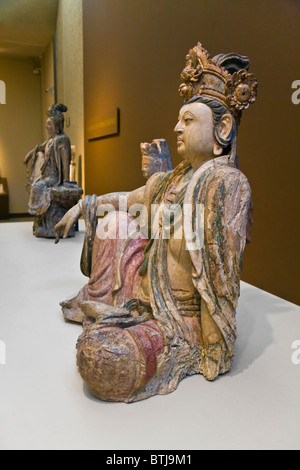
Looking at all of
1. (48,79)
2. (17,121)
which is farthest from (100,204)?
(17,121)

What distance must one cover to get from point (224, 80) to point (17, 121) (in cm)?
804

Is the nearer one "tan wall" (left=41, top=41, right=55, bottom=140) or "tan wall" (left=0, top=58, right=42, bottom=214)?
"tan wall" (left=41, top=41, right=55, bottom=140)

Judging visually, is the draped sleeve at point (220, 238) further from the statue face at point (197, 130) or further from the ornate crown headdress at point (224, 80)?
the ornate crown headdress at point (224, 80)

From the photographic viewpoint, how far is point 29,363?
1702 millimetres

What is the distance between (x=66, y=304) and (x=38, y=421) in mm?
912

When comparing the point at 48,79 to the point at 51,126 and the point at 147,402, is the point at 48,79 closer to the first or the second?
the point at 51,126

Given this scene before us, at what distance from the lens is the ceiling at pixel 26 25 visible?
22.8ft

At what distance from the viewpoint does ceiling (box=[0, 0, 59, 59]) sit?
696 cm

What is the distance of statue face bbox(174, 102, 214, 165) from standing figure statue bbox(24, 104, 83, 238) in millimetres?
2933

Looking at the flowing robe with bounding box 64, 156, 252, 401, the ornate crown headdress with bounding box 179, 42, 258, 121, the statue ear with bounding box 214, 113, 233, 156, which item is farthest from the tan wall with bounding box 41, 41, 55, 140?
the flowing robe with bounding box 64, 156, 252, 401

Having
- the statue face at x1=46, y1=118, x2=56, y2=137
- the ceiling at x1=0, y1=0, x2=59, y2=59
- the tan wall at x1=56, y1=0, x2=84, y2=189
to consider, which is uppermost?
the ceiling at x1=0, y1=0, x2=59, y2=59

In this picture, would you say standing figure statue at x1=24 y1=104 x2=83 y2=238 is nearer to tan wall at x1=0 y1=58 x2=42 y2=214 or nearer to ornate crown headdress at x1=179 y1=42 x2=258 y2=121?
ornate crown headdress at x1=179 y1=42 x2=258 y2=121

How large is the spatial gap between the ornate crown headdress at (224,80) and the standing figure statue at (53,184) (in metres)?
2.97

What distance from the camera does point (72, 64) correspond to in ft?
22.6
